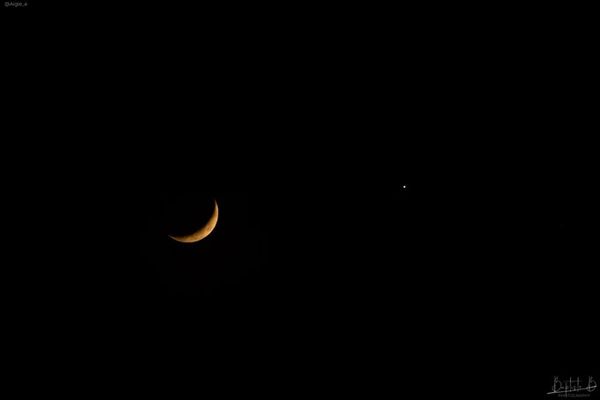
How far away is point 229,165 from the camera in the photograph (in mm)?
3066

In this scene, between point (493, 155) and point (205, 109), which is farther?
point (493, 155)

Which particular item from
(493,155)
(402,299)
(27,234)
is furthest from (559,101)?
(27,234)

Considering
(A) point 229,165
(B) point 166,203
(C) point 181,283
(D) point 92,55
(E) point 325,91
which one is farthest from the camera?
(C) point 181,283

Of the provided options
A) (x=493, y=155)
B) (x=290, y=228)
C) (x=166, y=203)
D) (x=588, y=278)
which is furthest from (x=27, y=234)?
(x=588, y=278)

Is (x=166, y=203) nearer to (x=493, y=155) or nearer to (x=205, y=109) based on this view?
(x=205, y=109)

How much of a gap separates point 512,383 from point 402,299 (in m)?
1.39

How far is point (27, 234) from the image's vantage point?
2.82 meters

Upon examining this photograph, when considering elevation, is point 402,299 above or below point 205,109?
below

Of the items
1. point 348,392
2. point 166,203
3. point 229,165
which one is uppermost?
point 229,165

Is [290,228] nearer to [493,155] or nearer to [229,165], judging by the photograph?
[229,165]

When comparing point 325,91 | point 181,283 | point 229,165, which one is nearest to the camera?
point 325,91

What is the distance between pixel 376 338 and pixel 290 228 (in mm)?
1579

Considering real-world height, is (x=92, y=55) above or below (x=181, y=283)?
above

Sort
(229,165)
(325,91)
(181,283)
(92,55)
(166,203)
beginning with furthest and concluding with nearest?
(181,283), (229,165), (325,91), (166,203), (92,55)
